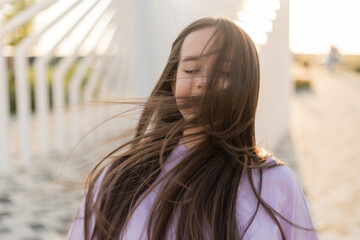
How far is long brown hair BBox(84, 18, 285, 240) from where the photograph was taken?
132 cm

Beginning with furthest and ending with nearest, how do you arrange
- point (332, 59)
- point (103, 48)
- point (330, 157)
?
point (332, 59)
point (330, 157)
point (103, 48)

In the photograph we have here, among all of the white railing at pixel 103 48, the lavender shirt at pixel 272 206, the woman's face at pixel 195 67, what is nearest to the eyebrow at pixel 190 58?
the woman's face at pixel 195 67

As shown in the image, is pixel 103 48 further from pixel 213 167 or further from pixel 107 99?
pixel 213 167

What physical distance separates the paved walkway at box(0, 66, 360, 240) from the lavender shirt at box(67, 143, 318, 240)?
1.32 feet

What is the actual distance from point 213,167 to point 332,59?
84.8 feet

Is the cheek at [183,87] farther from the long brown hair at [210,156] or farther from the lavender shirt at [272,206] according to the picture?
the lavender shirt at [272,206]

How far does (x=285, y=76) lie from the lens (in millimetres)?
9164

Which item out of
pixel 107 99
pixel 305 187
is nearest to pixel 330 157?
pixel 305 187

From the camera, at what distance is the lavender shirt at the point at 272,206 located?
1.32 meters

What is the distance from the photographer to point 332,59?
25.8 meters

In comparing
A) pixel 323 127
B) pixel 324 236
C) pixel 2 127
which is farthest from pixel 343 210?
pixel 323 127

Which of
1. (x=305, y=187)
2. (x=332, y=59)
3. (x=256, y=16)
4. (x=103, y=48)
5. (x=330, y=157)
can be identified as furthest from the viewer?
(x=332, y=59)

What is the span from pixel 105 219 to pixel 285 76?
26.5 feet

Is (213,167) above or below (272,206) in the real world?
above
